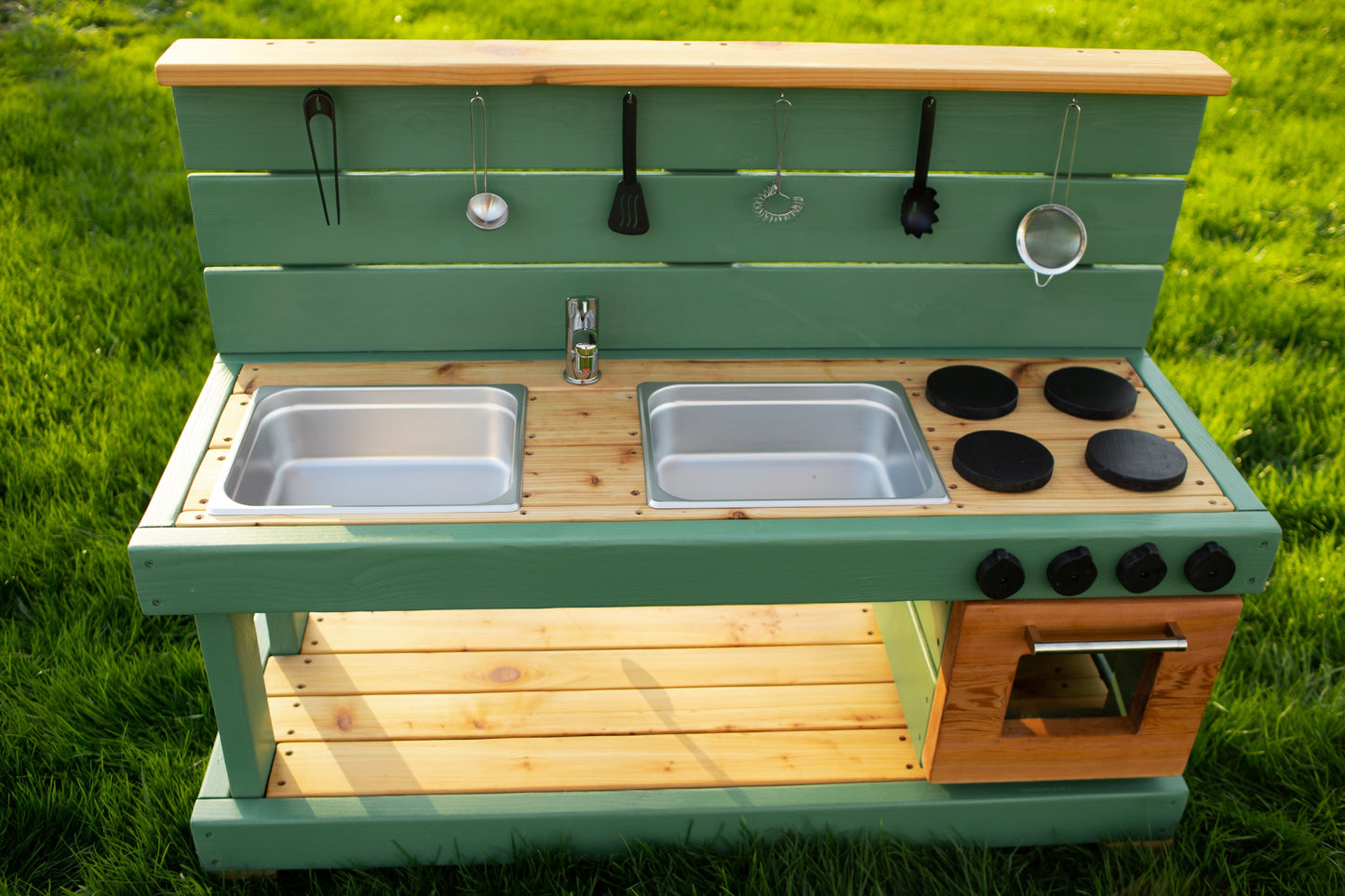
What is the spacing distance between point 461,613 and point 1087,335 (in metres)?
1.63

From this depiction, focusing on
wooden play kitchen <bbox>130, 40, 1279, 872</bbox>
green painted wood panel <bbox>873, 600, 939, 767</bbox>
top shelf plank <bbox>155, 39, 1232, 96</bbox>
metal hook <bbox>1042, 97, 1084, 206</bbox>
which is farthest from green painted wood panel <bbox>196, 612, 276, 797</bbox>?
metal hook <bbox>1042, 97, 1084, 206</bbox>

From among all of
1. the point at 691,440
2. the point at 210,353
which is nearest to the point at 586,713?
the point at 691,440

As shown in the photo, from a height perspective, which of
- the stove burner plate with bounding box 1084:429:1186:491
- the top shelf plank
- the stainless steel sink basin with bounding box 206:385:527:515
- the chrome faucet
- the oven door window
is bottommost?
the oven door window

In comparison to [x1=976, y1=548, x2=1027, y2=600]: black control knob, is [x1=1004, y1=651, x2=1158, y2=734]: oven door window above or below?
below

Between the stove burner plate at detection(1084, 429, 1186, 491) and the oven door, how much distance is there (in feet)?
0.71

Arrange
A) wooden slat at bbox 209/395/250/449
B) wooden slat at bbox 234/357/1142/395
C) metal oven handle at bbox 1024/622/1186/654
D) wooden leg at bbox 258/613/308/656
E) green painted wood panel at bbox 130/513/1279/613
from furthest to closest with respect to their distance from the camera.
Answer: wooden leg at bbox 258/613/308/656, wooden slat at bbox 234/357/1142/395, wooden slat at bbox 209/395/250/449, metal oven handle at bbox 1024/622/1186/654, green painted wood panel at bbox 130/513/1279/613

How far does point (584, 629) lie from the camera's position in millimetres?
2822

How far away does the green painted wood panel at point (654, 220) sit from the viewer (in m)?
2.28

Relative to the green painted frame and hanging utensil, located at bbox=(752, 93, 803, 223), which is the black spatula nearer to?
hanging utensil, located at bbox=(752, 93, 803, 223)

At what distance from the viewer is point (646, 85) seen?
217 centimetres

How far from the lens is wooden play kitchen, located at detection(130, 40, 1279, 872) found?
6.55 feet

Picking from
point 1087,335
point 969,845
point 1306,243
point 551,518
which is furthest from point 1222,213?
point 551,518

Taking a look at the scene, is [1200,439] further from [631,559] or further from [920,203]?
[631,559]

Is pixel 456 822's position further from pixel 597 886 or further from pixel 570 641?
pixel 570 641
